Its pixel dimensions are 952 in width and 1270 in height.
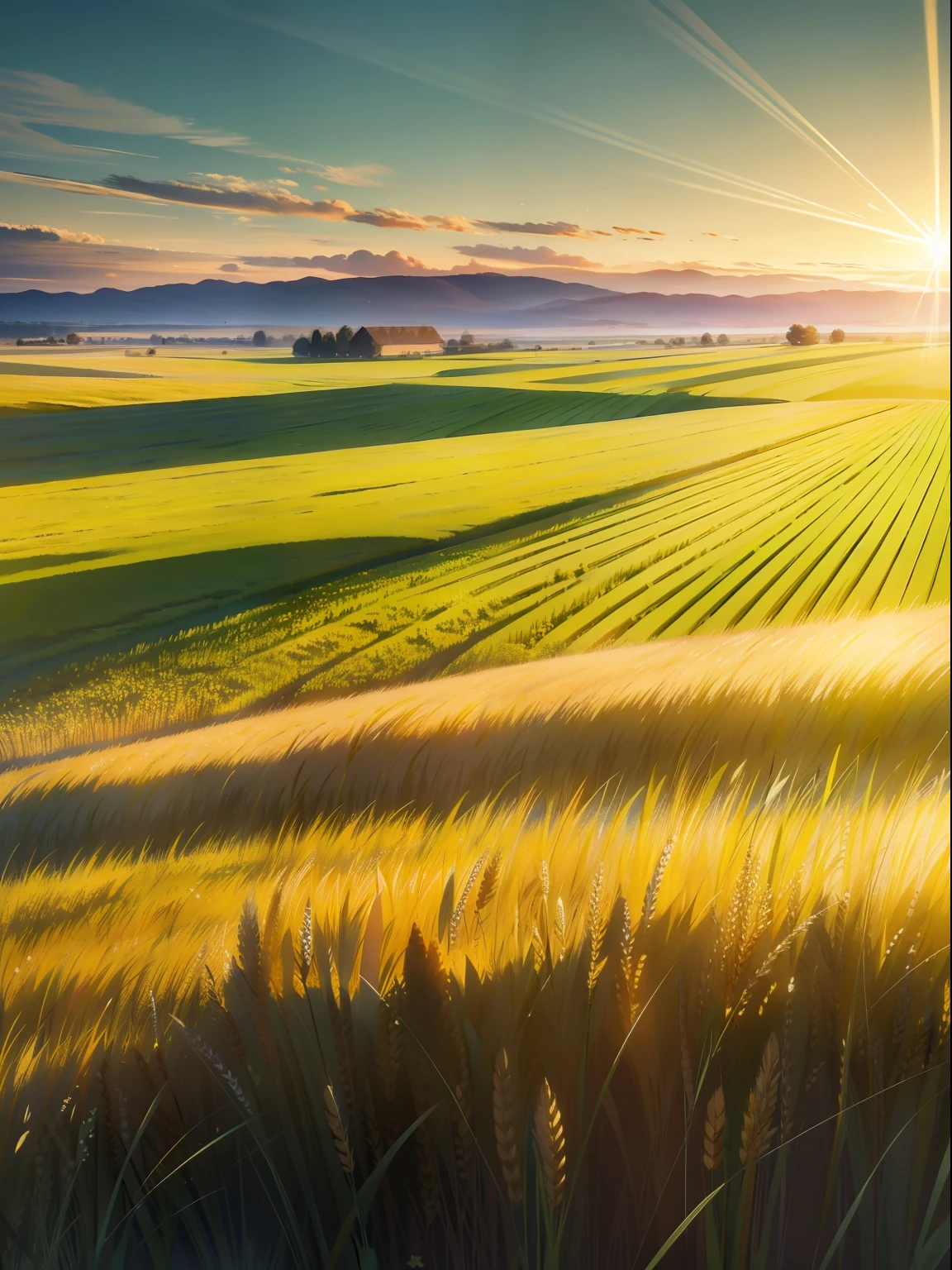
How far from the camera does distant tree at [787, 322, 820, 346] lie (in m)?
1.63

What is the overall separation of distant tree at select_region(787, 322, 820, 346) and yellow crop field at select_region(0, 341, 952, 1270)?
0.95 ft

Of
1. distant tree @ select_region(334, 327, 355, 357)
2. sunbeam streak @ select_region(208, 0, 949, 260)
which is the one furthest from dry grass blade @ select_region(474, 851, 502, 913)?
sunbeam streak @ select_region(208, 0, 949, 260)

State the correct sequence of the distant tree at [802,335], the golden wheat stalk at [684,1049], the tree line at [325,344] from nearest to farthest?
the golden wheat stalk at [684,1049], the tree line at [325,344], the distant tree at [802,335]

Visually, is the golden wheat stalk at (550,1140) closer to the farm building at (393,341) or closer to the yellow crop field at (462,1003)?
the yellow crop field at (462,1003)

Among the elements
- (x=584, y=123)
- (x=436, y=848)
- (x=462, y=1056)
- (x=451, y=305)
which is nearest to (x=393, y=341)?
(x=451, y=305)

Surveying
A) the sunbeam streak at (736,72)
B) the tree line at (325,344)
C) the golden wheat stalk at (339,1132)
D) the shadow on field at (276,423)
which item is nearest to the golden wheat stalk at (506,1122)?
the golden wheat stalk at (339,1132)

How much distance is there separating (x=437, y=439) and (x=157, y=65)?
2.09 feet

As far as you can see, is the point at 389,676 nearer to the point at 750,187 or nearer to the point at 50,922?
the point at 50,922

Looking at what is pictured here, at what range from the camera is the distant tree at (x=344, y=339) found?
130 cm

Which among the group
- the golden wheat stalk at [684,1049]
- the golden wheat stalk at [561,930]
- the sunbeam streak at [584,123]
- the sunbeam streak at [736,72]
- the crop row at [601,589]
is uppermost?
the sunbeam streak at [736,72]

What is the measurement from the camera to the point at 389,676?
1.31 metres

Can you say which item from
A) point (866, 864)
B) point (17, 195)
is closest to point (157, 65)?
point (17, 195)

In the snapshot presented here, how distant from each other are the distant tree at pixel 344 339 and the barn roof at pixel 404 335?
0.08ft

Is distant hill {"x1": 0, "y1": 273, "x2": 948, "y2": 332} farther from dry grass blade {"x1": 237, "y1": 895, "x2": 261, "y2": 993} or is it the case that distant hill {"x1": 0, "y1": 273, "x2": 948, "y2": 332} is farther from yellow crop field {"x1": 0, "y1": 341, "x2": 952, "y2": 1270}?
dry grass blade {"x1": 237, "y1": 895, "x2": 261, "y2": 993}
